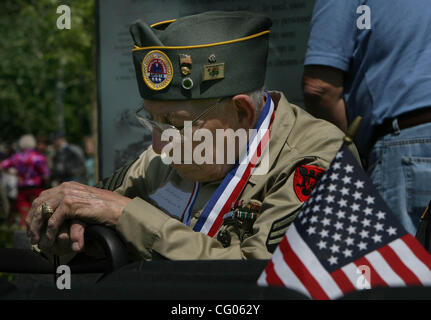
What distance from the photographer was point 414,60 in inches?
85.5

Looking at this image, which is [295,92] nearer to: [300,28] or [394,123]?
→ [300,28]

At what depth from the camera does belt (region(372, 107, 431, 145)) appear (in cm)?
215

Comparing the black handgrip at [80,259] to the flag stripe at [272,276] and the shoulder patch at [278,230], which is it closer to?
the shoulder patch at [278,230]

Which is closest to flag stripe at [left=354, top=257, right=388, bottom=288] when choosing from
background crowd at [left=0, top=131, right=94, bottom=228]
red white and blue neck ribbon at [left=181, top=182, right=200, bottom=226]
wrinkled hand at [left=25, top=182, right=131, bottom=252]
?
wrinkled hand at [left=25, top=182, right=131, bottom=252]

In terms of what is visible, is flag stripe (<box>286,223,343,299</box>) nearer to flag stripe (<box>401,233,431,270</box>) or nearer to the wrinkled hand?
flag stripe (<box>401,233,431,270</box>)

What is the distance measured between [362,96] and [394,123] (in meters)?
0.20

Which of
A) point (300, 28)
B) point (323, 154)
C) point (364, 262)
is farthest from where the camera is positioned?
point (300, 28)

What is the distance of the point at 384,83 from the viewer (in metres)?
2.24

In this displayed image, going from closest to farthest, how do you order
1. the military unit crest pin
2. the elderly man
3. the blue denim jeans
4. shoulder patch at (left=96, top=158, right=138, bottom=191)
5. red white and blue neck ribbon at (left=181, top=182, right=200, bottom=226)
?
the elderly man, the military unit crest pin, the blue denim jeans, red white and blue neck ribbon at (left=181, top=182, right=200, bottom=226), shoulder patch at (left=96, top=158, right=138, bottom=191)

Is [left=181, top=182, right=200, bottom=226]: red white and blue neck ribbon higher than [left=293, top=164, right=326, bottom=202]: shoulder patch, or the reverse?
[left=293, top=164, right=326, bottom=202]: shoulder patch

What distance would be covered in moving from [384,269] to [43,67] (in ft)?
54.4

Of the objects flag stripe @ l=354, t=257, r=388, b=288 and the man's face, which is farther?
the man's face

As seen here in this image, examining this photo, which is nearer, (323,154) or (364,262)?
(364,262)

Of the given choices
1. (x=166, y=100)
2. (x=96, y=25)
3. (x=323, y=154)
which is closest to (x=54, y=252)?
(x=166, y=100)
